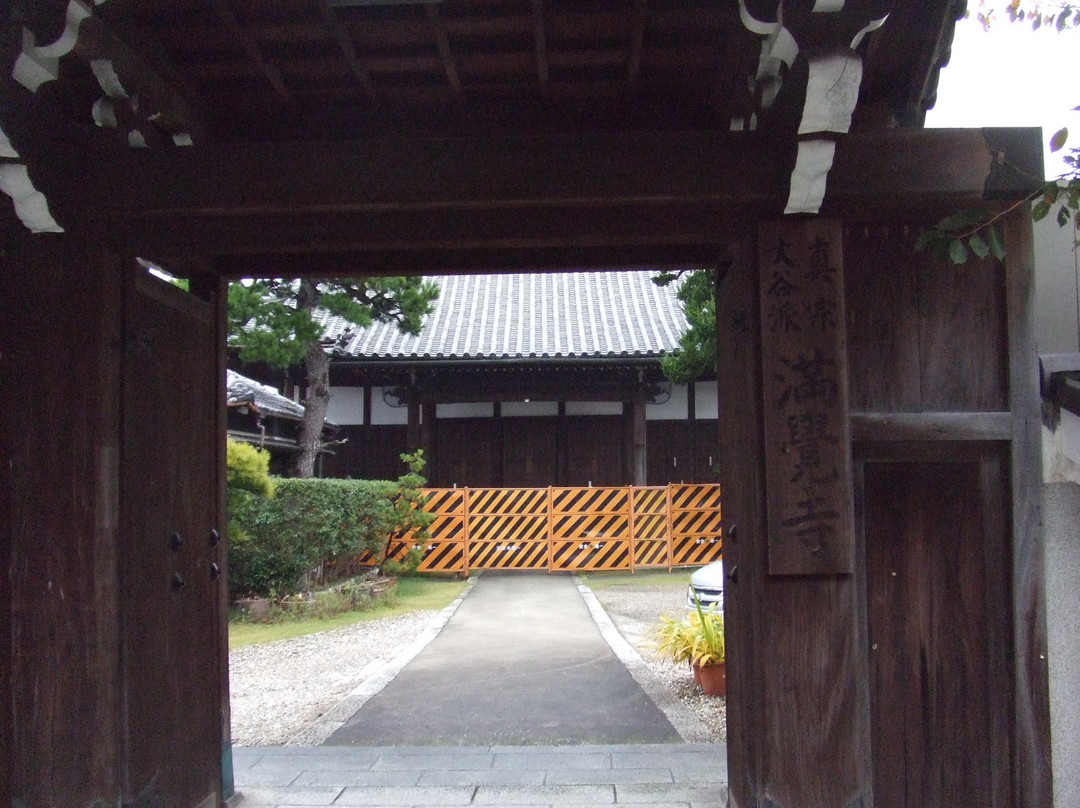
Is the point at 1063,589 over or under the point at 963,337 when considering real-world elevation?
under

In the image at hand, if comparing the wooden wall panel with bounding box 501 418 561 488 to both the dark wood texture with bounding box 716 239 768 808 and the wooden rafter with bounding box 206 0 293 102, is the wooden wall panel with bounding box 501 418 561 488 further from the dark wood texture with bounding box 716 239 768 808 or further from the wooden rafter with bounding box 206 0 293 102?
the wooden rafter with bounding box 206 0 293 102

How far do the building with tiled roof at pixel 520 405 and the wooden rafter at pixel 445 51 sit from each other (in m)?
11.1

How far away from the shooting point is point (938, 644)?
127 inches

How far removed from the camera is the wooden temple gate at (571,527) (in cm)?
1452

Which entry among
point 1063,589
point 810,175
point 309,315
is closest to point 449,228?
point 810,175

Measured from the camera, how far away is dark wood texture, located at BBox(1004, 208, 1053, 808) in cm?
308

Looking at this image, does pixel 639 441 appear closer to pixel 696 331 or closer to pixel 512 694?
pixel 696 331

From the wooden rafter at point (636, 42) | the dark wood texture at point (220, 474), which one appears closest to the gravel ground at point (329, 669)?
the dark wood texture at point (220, 474)

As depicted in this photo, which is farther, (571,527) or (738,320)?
(571,527)

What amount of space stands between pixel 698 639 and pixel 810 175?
4432 mm

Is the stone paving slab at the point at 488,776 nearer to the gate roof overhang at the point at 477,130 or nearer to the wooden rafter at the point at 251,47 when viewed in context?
the gate roof overhang at the point at 477,130

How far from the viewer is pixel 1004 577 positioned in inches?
124

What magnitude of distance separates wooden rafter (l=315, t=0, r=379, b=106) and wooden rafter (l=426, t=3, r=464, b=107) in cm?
30

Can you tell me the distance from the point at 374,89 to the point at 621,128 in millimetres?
1004
